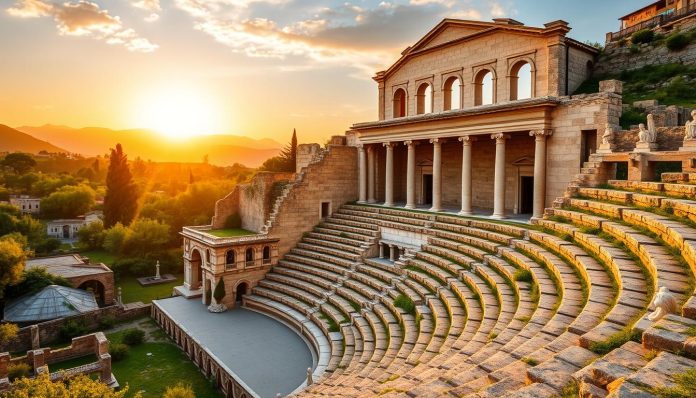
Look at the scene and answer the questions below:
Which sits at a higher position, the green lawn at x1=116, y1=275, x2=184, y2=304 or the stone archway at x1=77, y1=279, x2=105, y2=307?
the stone archway at x1=77, y1=279, x2=105, y2=307

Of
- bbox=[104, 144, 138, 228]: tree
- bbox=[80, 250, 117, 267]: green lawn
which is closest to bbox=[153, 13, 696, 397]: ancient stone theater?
bbox=[80, 250, 117, 267]: green lawn

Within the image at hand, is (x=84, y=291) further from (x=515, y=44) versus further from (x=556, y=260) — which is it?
(x=515, y=44)

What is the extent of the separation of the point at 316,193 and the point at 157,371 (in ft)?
42.9

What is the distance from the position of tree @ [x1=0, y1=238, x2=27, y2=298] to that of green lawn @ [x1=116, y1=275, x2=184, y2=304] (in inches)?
256

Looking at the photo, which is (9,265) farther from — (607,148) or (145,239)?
(607,148)

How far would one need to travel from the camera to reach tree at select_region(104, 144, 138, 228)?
46.5m

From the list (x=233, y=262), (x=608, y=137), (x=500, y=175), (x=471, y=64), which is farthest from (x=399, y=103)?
(x=608, y=137)

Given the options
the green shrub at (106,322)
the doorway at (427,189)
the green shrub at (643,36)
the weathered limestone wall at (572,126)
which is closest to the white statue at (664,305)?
the weathered limestone wall at (572,126)

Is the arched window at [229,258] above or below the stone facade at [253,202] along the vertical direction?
below

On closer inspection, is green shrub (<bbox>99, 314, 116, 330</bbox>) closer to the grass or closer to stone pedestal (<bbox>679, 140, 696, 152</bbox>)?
the grass

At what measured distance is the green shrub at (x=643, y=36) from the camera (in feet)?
78.2

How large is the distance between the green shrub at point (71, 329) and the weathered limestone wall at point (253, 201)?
915 centimetres

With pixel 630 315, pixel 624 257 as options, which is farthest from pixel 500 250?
pixel 630 315

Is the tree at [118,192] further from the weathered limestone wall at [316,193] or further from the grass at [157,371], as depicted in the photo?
the weathered limestone wall at [316,193]
